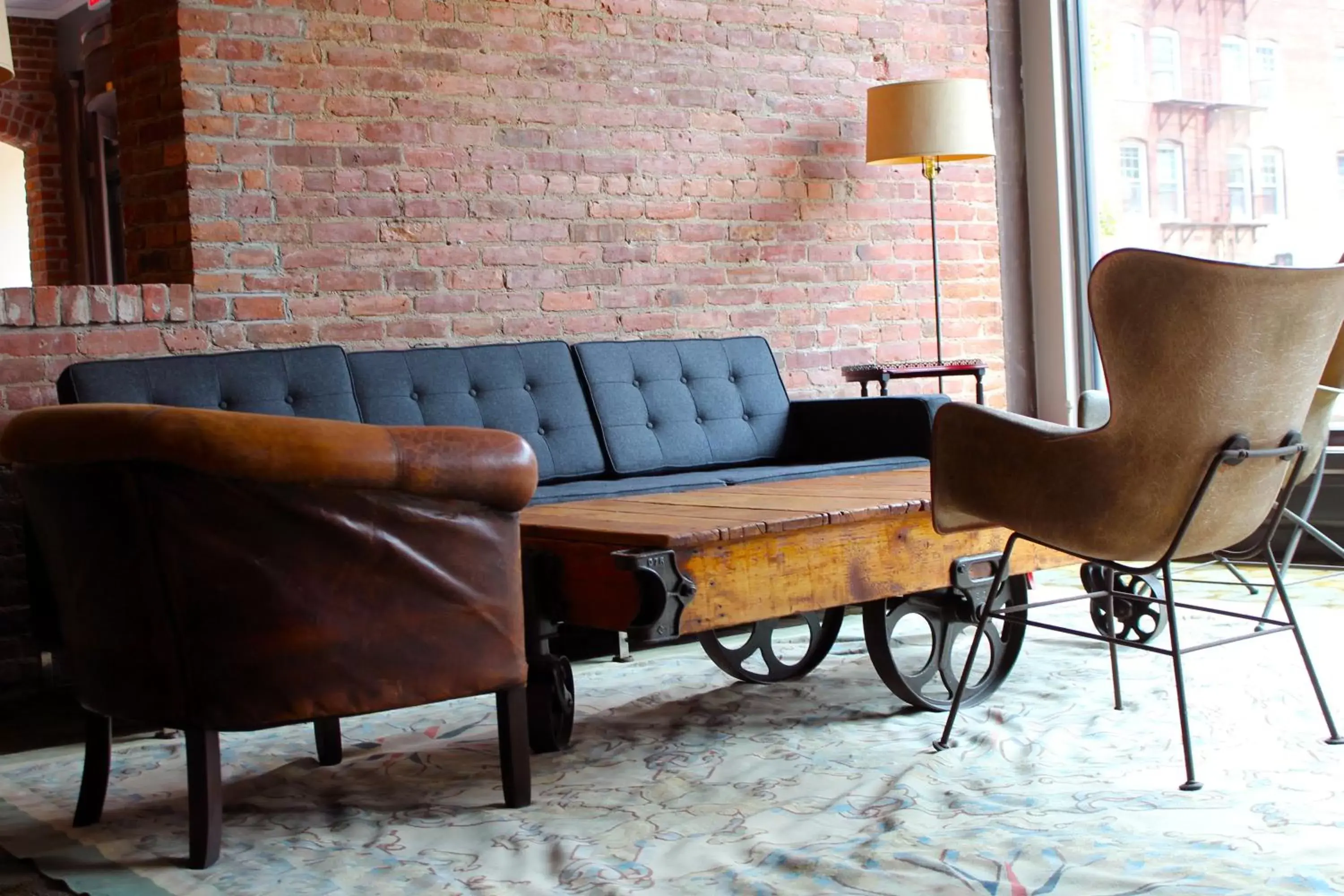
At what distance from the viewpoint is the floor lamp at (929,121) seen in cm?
527

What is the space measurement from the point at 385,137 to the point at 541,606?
7.38 ft

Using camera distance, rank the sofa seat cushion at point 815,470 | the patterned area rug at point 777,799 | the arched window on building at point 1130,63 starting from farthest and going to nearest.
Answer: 1. the arched window on building at point 1130,63
2. the sofa seat cushion at point 815,470
3. the patterned area rug at point 777,799

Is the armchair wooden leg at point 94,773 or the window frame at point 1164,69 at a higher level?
the window frame at point 1164,69

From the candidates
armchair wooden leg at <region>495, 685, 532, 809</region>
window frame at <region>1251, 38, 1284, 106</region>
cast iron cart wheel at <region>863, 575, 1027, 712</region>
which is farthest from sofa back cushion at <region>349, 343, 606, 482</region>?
window frame at <region>1251, 38, 1284, 106</region>

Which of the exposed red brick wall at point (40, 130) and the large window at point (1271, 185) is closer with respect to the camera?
the large window at point (1271, 185)

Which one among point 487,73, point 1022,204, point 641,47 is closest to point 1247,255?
point 1022,204

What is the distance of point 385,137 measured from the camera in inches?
182

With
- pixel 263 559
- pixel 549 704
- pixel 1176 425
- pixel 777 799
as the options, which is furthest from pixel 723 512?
pixel 263 559

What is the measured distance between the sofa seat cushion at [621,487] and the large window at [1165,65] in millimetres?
2960

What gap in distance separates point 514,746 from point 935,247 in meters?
3.50

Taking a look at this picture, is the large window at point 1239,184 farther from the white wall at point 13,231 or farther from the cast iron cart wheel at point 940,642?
the white wall at point 13,231

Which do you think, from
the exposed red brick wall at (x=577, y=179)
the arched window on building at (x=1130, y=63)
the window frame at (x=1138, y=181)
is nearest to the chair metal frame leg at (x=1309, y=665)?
the exposed red brick wall at (x=577, y=179)

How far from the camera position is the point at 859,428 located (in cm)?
479

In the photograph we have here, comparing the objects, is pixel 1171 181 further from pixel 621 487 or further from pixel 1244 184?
pixel 621 487
